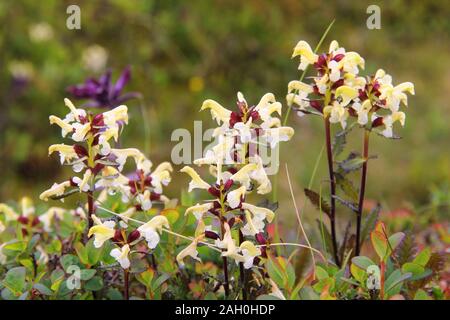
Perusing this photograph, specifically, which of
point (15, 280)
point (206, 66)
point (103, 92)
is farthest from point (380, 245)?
point (206, 66)

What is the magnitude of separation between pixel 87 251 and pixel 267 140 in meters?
0.35

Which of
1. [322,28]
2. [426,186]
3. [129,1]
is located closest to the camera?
[426,186]

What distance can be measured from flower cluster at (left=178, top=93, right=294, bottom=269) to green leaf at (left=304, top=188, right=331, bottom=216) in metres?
0.14

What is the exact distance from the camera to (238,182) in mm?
Result: 1122

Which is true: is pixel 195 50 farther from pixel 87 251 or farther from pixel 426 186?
pixel 87 251

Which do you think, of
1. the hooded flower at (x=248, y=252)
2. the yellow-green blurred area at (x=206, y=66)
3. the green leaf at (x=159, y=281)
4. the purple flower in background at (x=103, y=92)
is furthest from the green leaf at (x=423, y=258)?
the yellow-green blurred area at (x=206, y=66)

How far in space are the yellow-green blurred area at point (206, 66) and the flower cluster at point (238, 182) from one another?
183cm

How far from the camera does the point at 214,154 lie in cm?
114

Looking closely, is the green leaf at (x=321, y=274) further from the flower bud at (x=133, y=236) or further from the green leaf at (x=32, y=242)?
the green leaf at (x=32, y=242)

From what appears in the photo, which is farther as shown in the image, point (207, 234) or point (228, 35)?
point (228, 35)

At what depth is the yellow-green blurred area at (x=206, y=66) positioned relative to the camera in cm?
329
